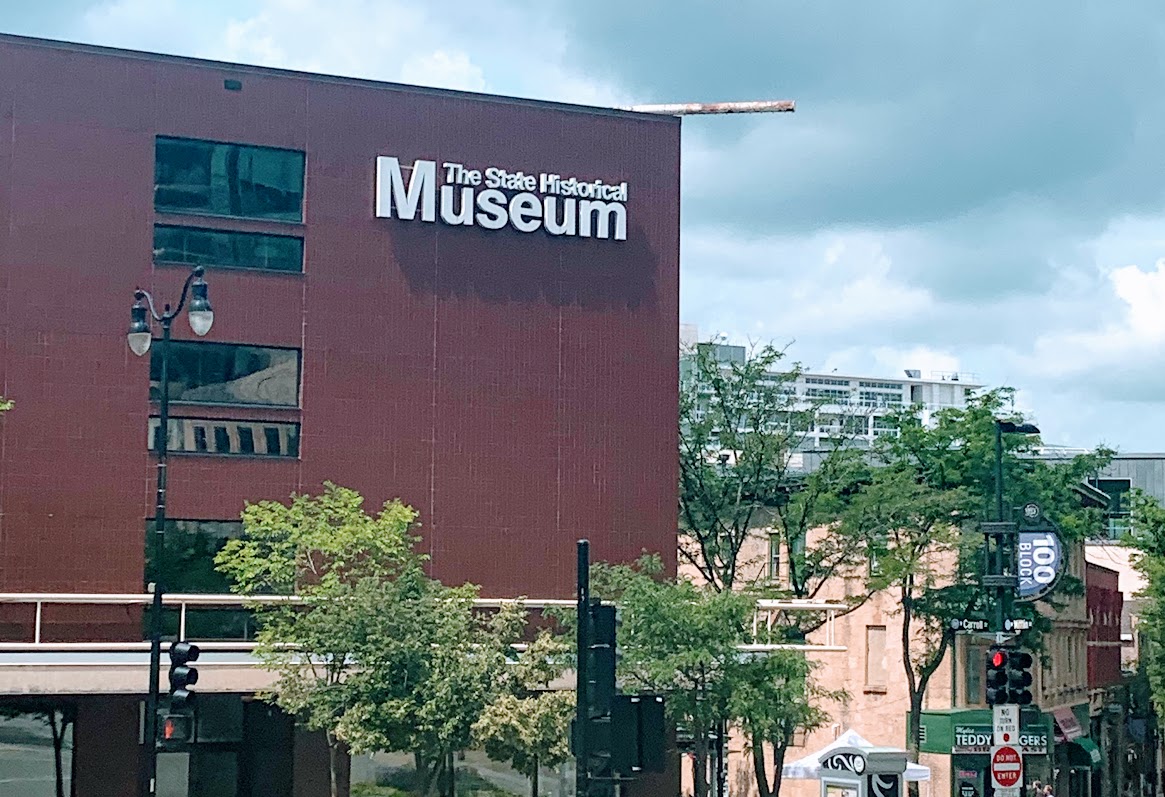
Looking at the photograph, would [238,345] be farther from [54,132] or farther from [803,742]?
[803,742]

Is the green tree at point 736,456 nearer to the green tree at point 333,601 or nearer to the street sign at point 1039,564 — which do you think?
the street sign at point 1039,564

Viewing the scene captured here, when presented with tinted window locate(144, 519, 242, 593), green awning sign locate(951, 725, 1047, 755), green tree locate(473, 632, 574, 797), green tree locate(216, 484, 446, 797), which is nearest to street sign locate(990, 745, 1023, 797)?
green tree locate(473, 632, 574, 797)

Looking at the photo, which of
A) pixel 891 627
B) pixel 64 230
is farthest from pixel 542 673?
pixel 891 627

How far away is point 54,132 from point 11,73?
5.35 ft

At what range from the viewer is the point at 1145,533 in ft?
210

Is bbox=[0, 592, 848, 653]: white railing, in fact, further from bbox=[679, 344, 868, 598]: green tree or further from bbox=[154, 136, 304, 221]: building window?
bbox=[679, 344, 868, 598]: green tree

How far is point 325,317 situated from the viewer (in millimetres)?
43469

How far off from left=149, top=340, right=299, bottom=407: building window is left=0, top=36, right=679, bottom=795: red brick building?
5cm

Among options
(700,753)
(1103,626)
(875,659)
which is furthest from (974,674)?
(1103,626)

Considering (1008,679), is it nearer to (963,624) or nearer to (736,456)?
(963,624)

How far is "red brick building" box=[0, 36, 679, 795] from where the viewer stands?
40969mm

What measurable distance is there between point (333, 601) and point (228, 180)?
43.5ft

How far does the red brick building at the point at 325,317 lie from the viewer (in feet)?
134

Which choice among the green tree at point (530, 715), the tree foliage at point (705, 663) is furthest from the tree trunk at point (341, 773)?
the tree foliage at point (705, 663)
